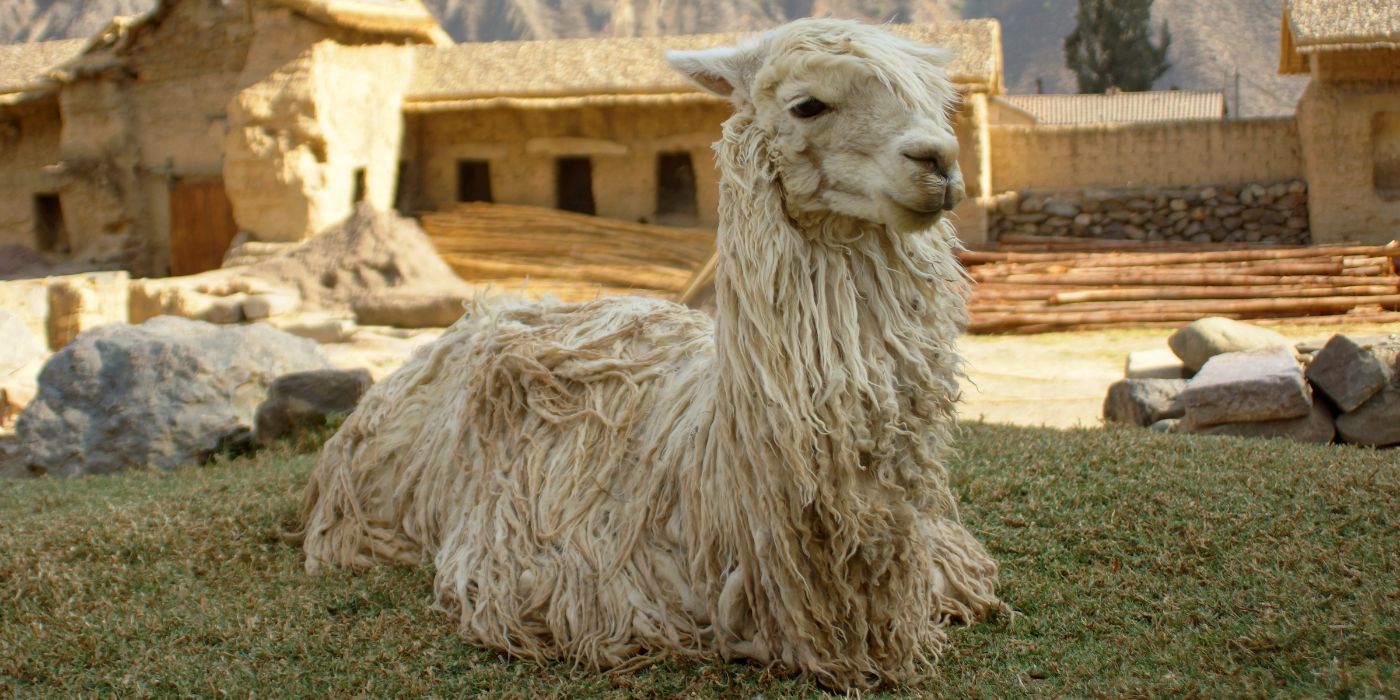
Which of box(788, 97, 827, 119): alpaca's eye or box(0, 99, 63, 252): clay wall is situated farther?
box(0, 99, 63, 252): clay wall

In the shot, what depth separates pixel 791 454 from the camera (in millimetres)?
2922

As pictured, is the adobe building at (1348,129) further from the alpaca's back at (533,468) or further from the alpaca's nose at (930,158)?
the alpaca's nose at (930,158)

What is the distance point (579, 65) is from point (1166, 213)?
7.56 m

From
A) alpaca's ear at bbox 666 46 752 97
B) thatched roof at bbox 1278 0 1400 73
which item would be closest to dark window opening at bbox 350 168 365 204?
thatched roof at bbox 1278 0 1400 73

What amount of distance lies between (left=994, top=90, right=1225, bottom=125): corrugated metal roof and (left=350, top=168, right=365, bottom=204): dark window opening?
51.8 ft

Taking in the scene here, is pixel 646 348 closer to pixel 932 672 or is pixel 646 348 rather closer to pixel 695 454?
pixel 695 454

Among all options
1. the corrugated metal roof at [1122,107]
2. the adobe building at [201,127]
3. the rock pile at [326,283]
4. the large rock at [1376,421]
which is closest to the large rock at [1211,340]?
the large rock at [1376,421]

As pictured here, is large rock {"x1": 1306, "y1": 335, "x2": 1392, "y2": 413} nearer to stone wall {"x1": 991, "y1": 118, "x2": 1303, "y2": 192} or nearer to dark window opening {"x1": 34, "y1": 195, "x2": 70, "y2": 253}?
stone wall {"x1": 991, "y1": 118, "x2": 1303, "y2": 192}

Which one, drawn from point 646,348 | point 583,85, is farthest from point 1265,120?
point 646,348

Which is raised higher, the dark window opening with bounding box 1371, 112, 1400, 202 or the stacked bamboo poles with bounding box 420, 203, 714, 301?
the dark window opening with bounding box 1371, 112, 1400, 202

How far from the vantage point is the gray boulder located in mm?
6926

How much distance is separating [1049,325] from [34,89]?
49.3 ft

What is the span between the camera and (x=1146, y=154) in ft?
48.8

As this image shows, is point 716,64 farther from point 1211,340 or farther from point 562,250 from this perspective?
point 562,250
